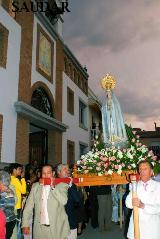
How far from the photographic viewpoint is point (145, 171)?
450 cm

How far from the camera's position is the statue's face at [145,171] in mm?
4501

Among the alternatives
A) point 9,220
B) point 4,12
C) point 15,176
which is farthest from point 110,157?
point 4,12

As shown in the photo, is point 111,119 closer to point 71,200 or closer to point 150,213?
point 71,200

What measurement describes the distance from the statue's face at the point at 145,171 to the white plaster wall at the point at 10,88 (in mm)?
7906

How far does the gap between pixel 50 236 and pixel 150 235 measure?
1.45m

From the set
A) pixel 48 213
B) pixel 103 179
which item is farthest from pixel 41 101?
pixel 48 213

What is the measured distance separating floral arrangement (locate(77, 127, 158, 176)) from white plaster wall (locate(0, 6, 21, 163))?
546cm

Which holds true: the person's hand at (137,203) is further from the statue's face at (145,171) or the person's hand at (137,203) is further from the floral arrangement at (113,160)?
the floral arrangement at (113,160)

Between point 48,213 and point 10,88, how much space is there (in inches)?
340

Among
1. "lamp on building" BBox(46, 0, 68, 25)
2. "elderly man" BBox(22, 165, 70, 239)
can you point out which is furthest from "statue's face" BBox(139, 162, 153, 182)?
"lamp on building" BBox(46, 0, 68, 25)

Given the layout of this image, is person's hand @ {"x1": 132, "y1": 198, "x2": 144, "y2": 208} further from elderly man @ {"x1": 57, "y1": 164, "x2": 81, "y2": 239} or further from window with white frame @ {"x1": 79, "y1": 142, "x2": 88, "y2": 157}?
window with white frame @ {"x1": 79, "y1": 142, "x2": 88, "y2": 157}

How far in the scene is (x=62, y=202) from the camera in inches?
182

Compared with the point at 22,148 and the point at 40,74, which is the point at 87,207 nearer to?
the point at 22,148

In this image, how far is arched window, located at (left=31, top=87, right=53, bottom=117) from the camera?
15.1 metres
